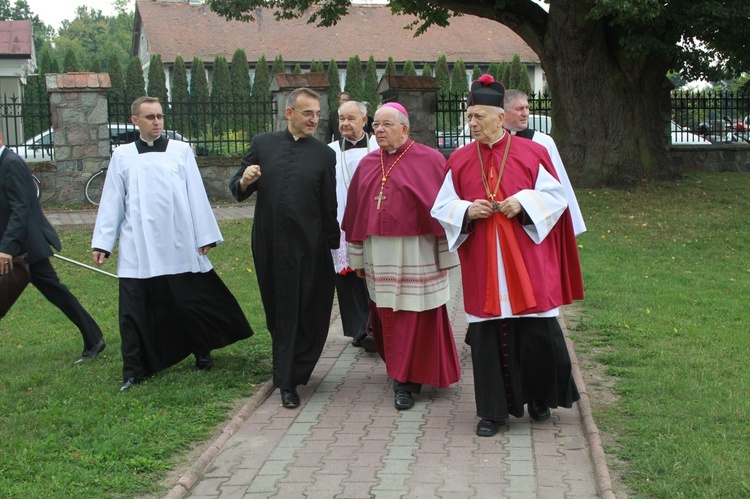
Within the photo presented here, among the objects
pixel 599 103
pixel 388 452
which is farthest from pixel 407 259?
pixel 599 103

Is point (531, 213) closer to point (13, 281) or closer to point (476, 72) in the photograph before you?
point (13, 281)

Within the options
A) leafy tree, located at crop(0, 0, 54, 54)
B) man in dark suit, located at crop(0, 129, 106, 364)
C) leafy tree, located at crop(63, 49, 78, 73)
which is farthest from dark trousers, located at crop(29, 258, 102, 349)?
leafy tree, located at crop(0, 0, 54, 54)

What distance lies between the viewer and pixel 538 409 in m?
5.74

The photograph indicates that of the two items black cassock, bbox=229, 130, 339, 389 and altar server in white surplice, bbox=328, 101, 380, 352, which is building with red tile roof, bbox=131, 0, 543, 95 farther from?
black cassock, bbox=229, 130, 339, 389

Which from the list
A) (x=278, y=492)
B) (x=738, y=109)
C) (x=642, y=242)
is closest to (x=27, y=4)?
(x=738, y=109)

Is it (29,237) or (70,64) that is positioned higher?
(70,64)

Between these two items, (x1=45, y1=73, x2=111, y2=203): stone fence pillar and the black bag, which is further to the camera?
(x1=45, y1=73, x2=111, y2=203): stone fence pillar

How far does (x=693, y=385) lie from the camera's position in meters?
6.08

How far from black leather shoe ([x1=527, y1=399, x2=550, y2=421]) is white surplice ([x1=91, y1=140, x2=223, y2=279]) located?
248cm

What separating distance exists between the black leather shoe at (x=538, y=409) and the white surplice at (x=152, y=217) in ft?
8.14

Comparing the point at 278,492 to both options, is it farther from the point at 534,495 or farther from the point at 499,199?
the point at 499,199

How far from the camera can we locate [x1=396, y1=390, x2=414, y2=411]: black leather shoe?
6.10m

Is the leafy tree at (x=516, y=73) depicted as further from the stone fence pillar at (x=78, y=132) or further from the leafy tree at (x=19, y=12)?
the leafy tree at (x=19, y=12)

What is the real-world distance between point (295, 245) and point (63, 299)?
87.5 inches
